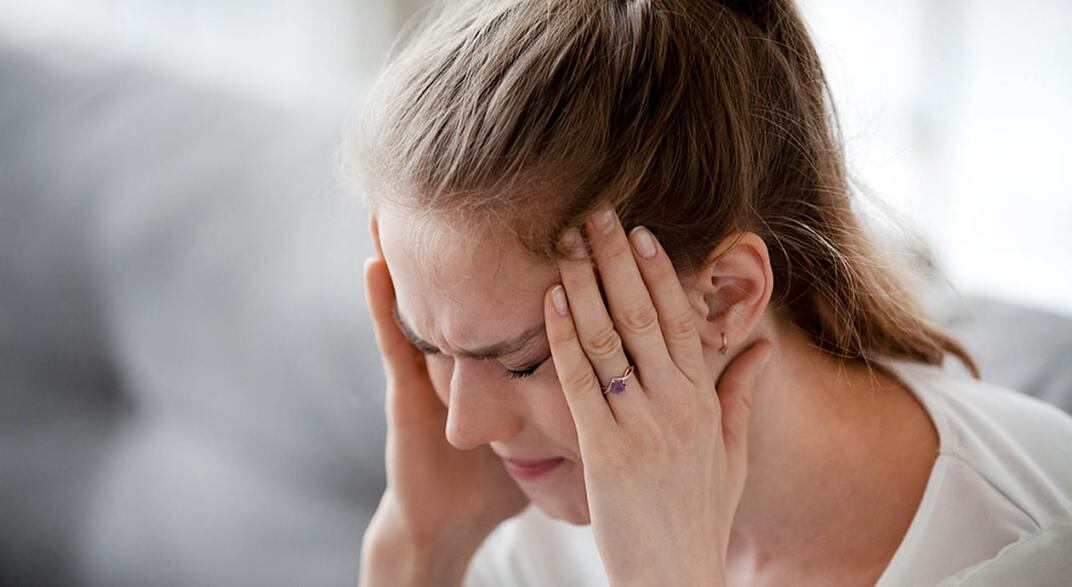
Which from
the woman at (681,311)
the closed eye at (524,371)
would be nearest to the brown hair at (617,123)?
the woman at (681,311)

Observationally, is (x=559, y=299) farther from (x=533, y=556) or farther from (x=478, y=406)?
(x=533, y=556)

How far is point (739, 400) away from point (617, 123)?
285 millimetres

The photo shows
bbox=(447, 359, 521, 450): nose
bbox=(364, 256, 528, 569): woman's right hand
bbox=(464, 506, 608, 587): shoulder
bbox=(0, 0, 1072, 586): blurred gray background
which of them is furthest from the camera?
bbox=(0, 0, 1072, 586): blurred gray background

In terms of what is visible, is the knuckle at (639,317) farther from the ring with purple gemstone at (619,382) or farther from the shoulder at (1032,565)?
the shoulder at (1032,565)

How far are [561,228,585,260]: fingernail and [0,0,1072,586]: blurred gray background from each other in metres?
0.47

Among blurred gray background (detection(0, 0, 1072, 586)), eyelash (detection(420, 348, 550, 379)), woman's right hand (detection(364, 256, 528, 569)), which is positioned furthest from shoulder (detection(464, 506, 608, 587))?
eyelash (detection(420, 348, 550, 379))

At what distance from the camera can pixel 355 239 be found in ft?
5.32

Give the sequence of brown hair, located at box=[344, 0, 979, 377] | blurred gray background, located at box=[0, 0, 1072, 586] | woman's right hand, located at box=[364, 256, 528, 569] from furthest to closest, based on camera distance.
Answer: blurred gray background, located at box=[0, 0, 1072, 586]
woman's right hand, located at box=[364, 256, 528, 569]
brown hair, located at box=[344, 0, 979, 377]

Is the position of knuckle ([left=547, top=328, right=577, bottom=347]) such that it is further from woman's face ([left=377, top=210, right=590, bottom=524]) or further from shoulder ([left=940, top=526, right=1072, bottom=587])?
shoulder ([left=940, top=526, right=1072, bottom=587])

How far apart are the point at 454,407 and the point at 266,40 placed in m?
2.17

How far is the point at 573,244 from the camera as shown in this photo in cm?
91

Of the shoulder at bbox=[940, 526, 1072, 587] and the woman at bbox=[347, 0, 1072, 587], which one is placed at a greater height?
the woman at bbox=[347, 0, 1072, 587]

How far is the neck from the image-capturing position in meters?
1.09

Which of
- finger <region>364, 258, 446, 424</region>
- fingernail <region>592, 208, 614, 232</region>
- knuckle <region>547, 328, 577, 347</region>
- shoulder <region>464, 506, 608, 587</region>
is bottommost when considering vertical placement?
shoulder <region>464, 506, 608, 587</region>
